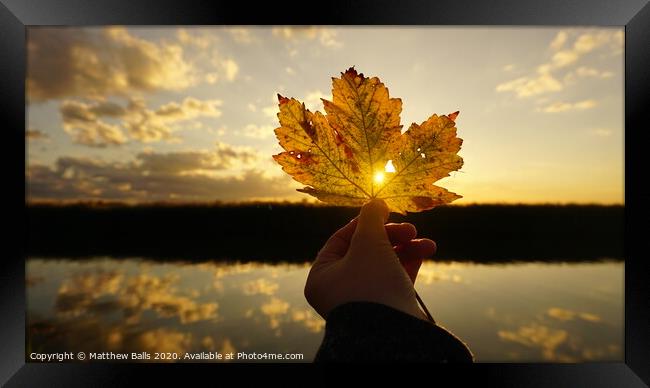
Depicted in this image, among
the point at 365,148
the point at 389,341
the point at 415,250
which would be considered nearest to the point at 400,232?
the point at 415,250

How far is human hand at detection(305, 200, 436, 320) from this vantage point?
1008mm

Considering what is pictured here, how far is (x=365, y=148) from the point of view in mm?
1087

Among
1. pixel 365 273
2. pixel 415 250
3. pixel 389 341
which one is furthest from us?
pixel 415 250

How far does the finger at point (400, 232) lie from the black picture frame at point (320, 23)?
457mm

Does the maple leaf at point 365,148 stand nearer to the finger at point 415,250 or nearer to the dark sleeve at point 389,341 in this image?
the finger at point 415,250

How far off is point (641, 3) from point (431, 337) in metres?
1.20

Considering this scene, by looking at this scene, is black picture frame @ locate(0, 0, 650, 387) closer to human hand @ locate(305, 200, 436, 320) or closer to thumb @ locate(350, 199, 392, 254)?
human hand @ locate(305, 200, 436, 320)

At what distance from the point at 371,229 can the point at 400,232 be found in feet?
0.70

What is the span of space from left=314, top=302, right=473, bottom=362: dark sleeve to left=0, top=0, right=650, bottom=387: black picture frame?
285 mm

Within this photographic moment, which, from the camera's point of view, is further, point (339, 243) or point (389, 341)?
point (339, 243)

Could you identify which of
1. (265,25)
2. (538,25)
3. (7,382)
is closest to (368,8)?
(265,25)

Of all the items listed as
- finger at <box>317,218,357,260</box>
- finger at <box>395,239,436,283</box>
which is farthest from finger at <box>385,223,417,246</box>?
finger at <box>317,218,357,260</box>

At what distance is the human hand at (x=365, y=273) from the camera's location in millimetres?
1008

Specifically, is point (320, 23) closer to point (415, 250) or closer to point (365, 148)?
point (365, 148)
